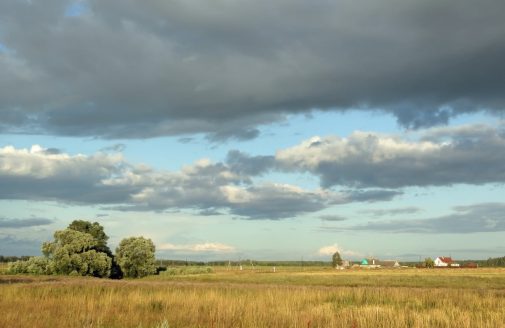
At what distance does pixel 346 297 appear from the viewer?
70.2ft

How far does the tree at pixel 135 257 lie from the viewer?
72.3m

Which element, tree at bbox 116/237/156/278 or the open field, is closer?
the open field

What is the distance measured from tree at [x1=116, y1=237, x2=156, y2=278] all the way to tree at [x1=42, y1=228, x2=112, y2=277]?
680cm

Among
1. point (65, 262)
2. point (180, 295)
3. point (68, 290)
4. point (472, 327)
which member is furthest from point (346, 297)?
point (65, 262)

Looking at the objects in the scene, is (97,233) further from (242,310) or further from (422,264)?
(422,264)

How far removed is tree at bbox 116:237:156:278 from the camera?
72312mm

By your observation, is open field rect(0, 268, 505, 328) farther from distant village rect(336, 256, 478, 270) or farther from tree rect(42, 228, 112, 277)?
distant village rect(336, 256, 478, 270)

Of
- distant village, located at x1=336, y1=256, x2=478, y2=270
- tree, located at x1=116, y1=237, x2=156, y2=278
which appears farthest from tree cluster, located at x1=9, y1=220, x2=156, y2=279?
distant village, located at x1=336, y1=256, x2=478, y2=270

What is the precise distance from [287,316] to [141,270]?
202 ft

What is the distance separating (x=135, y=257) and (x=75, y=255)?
13.3m

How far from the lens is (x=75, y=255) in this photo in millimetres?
60719

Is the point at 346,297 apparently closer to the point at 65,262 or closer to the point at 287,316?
the point at 287,316

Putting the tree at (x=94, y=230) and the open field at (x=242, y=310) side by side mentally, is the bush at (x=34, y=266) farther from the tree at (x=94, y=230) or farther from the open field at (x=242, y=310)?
the open field at (x=242, y=310)

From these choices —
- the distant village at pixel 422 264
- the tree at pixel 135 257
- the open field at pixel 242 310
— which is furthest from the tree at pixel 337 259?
the open field at pixel 242 310
